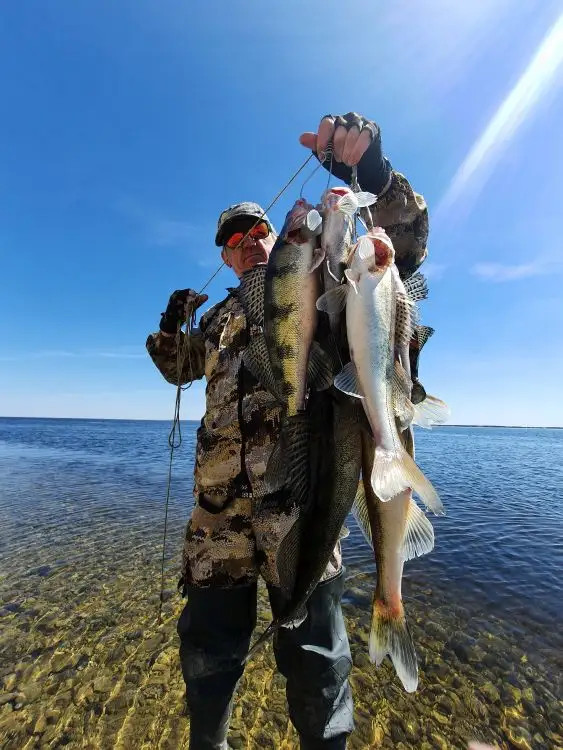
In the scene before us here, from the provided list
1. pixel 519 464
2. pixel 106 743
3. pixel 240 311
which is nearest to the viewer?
pixel 240 311

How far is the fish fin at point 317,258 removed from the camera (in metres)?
2.29

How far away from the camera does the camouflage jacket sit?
3035 millimetres

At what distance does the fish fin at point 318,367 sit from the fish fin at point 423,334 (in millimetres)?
551

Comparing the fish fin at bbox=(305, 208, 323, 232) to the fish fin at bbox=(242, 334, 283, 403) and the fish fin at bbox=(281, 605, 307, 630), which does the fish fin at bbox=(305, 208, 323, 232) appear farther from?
the fish fin at bbox=(281, 605, 307, 630)

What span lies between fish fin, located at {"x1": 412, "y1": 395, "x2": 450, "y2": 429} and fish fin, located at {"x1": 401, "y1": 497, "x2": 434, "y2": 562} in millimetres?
434

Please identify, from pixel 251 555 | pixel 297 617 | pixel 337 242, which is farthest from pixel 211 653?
pixel 337 242

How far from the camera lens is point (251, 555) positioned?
3.11m

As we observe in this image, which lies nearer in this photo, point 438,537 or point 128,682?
point 128,682

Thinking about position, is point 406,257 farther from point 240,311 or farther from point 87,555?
point 87,555

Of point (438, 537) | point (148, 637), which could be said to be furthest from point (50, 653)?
point (438, 537)

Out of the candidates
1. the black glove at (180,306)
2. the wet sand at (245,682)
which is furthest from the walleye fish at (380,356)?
the wet sand at (245,682)

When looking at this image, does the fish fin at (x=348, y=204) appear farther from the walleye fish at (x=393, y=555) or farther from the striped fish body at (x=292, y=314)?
the walleye fish at (x=393, y=555)

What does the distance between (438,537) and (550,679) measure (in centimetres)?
581

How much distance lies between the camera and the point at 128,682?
491 cm
